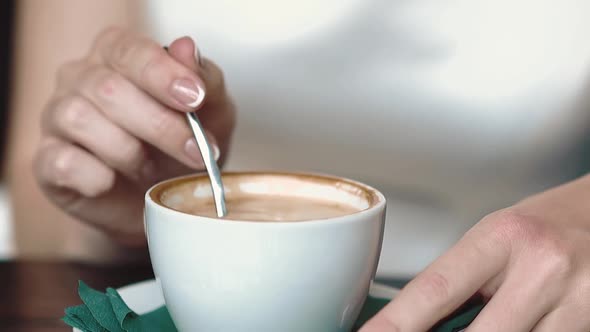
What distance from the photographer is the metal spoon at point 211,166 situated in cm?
57

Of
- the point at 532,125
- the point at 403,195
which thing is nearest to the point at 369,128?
the point at 403,195

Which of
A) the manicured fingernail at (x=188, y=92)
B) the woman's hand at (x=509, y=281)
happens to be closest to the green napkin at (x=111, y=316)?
the woman's hand at (x=509, y=281)

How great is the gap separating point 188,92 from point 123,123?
0.13m

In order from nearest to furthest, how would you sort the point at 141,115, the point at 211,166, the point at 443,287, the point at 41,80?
the point at 443,287 < the point at 211,166 < the point at 141,115 < the point at 41,80

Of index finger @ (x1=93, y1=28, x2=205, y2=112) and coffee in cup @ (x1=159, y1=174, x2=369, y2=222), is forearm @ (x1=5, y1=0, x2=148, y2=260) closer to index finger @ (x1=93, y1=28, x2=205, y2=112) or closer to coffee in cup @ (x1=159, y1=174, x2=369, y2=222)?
index finger @ (x1=93, y1=28, x2=205, y2=112)

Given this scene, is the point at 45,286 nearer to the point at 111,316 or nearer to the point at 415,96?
the point at 111,316

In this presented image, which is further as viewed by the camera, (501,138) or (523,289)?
(501,138)

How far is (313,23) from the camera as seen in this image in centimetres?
127

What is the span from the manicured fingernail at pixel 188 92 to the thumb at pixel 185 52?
4 cm

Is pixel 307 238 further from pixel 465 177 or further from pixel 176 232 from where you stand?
pixel 465 177

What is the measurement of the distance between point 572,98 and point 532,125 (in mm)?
87

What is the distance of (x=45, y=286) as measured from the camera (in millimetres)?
711

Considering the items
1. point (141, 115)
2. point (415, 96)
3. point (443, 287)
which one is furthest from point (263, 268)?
point (415, 96)

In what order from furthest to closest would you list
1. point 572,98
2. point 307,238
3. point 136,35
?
point 572,98, point 136,35, point 307,238
